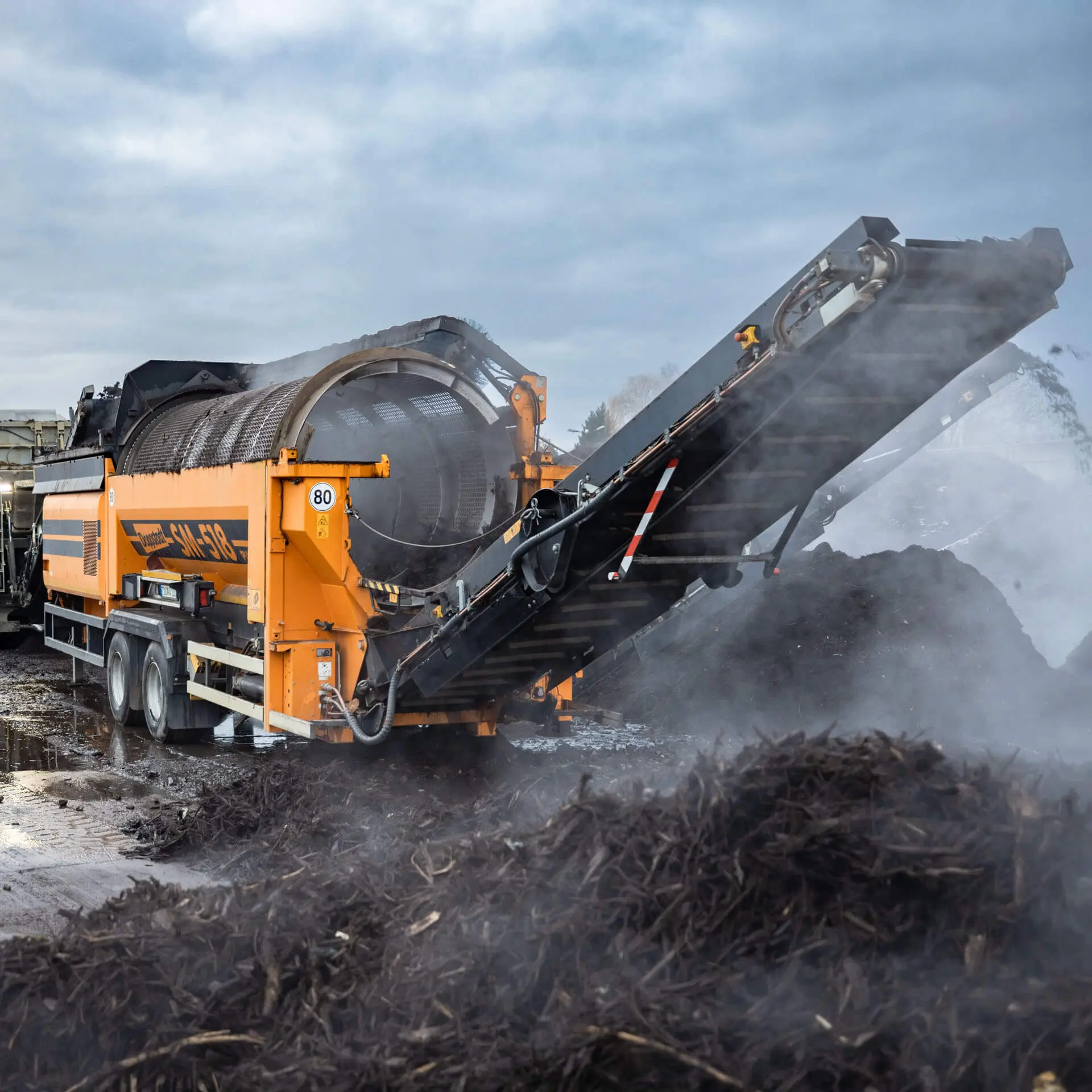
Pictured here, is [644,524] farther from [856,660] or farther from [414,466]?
[856,660]

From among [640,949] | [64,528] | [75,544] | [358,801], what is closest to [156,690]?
[75,544]

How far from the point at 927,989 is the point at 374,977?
1.61 m

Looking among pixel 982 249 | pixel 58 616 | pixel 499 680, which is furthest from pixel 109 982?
pixel 58 616

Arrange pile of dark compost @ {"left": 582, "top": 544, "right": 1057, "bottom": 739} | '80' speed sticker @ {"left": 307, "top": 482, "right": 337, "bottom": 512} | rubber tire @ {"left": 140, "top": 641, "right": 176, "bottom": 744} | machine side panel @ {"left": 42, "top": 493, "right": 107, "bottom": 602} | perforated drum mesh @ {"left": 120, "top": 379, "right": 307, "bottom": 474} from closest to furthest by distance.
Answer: '80' speed sticker @ {"left": 307, "top": 482, "right": 337, "bottom": 512}
perforated drum mesh @ {"left": 120, "top": 379, "right": 307, "bottom": 474}
pile of dark compost @ {"left": 582, "top": 544, "right": 1057, "bottom": 739}
rubber tire @ {"left": 140, "top": 641, "right": 176, "bottom": 744}
machine side panel @ {"left": 42, "top": 493, "right": 107, "bottom": 602}

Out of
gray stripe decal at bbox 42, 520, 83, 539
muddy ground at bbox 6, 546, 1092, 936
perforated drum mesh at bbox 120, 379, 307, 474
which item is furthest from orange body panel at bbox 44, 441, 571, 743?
gray stripe decal at bbox 42, 520, 83, 539

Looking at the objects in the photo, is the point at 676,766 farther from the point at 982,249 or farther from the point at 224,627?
the point at 224,627

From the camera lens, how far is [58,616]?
12.4 meters

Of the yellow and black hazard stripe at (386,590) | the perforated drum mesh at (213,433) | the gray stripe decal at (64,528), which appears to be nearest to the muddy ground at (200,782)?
the yellow and black hazard stripe at (386,590)

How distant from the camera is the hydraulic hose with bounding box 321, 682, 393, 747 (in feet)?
22.9

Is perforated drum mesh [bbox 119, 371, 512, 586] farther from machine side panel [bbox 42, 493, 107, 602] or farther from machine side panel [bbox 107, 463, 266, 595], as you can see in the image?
machine side panel [bbox 42, 493, 107, 602]

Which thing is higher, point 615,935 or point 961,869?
point 961,869

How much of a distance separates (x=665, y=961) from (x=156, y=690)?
7.24 m

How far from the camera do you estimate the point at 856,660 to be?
9.57 metres

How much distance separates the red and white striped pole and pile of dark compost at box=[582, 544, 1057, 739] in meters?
3.45
